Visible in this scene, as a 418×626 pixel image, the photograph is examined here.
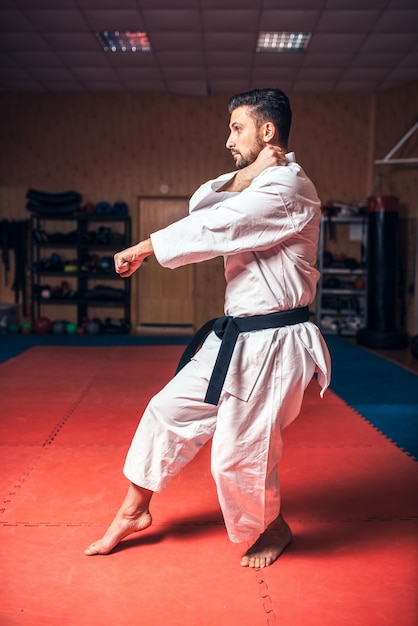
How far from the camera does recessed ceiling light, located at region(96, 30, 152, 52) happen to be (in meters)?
6.95

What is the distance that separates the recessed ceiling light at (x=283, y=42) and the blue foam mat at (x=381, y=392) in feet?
12.8

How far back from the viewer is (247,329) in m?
1.85

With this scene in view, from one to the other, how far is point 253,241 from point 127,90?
8.12 metres

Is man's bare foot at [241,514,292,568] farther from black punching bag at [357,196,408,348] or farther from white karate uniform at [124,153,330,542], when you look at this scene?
black punching bag at [357,196,408,348]

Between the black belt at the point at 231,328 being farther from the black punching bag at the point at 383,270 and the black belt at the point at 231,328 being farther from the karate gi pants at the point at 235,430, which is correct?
the black punching bag at the point at 383,270

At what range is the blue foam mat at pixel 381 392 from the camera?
3652mm

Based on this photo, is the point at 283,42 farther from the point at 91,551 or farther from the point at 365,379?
the point at 91,551

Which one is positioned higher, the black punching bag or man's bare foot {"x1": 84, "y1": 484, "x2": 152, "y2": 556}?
the black punching bag

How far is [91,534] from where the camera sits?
2150 millimetres

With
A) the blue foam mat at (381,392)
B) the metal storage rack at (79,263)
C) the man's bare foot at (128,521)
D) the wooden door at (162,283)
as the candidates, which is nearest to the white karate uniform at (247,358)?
the man's bare foot at (128,521)

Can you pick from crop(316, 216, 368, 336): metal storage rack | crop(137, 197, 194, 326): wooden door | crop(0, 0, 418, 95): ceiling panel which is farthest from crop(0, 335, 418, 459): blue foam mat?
crop(0, 0, 418, 95): ceiling panel

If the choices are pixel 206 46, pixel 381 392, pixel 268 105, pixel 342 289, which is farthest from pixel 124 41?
pixel 268 105

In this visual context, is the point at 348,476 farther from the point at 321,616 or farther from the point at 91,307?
the point at 91,307

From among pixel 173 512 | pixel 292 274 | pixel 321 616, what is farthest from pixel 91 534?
pixel 292 274
